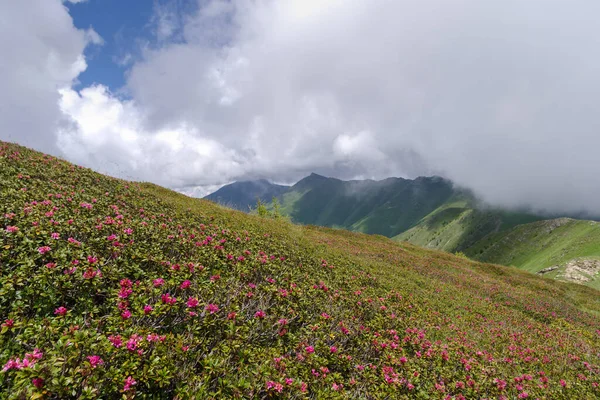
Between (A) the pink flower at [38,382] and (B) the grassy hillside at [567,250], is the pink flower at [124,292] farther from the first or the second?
(B) the grassy hillside at [567,250]

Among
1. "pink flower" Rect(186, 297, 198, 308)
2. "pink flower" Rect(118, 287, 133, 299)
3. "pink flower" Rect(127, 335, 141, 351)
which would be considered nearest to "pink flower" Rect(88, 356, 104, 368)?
"pink flower" Rect(127, 335, 141, 351)

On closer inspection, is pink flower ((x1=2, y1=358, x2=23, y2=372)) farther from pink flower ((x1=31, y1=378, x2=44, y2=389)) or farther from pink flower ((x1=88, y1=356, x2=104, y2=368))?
pink flower ((x1=88, y1=356, x2=104, y2=368))

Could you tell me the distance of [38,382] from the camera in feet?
10.6

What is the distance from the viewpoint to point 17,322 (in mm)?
4074

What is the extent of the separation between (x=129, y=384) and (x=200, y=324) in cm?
192

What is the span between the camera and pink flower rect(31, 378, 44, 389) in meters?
3.20

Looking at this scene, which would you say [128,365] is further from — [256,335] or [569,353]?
[569,353]

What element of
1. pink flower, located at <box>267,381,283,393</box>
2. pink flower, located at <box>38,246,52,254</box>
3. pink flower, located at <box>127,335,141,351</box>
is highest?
pink flower, located at <box>38,246,52,254</box>

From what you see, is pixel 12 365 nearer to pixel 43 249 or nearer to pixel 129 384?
pixel 129 384

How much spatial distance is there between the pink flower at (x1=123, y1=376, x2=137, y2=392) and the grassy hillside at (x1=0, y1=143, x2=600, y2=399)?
0.05 feet

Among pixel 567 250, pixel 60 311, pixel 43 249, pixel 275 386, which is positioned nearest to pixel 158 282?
pixel 60 311

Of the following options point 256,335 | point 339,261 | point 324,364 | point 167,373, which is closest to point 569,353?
point 339,261

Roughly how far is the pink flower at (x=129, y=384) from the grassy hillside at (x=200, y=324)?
15mm

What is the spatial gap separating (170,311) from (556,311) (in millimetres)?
29619
